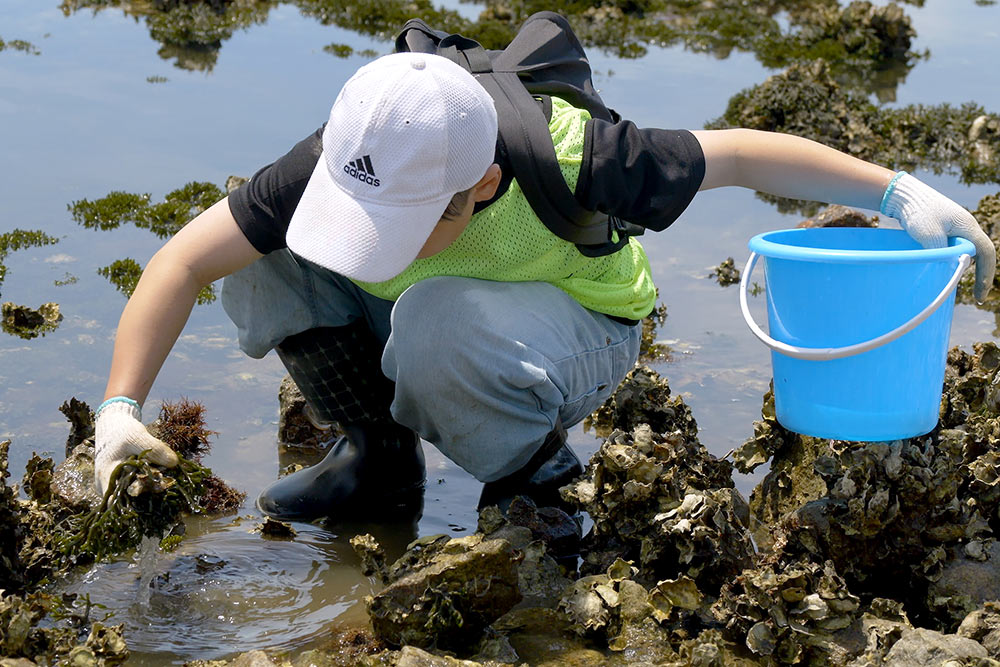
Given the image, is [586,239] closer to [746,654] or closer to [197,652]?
[746,654]

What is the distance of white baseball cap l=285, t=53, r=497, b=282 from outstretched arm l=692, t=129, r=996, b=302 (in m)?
0.67

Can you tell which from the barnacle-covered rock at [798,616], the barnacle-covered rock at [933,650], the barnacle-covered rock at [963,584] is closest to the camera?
the barnacle-covered rock at [933,650]

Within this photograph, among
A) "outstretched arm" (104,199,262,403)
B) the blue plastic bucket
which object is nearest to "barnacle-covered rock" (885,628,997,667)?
the blue plastic bucket

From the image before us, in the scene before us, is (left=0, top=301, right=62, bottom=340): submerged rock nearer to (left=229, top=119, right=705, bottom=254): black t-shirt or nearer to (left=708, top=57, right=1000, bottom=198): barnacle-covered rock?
(left=229, top=119, right=705, bottom=254): black t-shirt

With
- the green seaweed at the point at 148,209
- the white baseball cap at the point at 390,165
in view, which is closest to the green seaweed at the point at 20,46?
the green seaweed at the point at 148,209

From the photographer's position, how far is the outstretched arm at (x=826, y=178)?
10.1 feet

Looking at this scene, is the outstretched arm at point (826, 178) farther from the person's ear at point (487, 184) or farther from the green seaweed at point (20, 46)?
the green seaweed at point (20, 46)

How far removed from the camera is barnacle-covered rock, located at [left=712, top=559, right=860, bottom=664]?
9.11 feet

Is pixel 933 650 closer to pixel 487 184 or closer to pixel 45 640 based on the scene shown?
pixel 487 184

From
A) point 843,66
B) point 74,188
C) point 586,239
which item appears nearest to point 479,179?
point 586,239

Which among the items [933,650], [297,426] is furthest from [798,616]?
[297,426]

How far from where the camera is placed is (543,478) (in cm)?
354

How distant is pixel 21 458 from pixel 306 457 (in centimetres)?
91

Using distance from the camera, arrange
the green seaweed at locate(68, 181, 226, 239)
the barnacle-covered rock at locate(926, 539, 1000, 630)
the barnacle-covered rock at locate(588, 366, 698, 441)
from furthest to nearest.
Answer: the green seaweed at locate(68, 181, 226, 239) → the barnacle-covered rock at locate(588, 366, 698, 441) → the barnacle-covered rock at locate(926, 539, 1000, 630)
